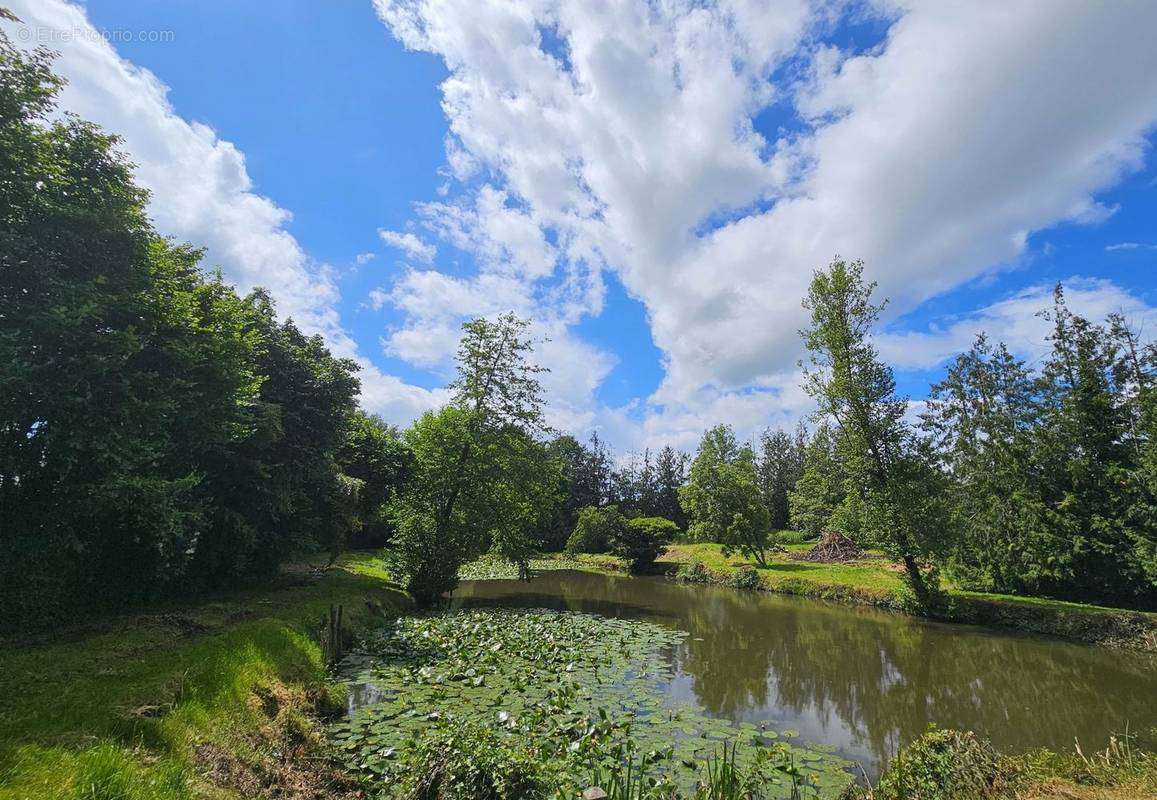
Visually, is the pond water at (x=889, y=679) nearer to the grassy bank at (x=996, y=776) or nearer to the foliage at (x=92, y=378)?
the grassy bank at (x=996, y=776)

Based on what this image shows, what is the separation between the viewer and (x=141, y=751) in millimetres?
5652

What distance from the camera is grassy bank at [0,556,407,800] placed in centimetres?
510

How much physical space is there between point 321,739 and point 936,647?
2138cm

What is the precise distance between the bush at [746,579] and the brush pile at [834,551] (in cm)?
988

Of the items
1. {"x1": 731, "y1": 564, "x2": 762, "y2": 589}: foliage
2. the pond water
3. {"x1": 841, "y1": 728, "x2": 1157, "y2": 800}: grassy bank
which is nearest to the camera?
{"x1": 841, "y1": 728, "x2": 1157, "y2": 800}: grassy bank

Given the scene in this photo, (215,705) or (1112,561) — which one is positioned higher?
(1112,561)

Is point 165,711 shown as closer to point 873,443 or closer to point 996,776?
point 996,776

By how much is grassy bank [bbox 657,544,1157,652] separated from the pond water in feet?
4.31

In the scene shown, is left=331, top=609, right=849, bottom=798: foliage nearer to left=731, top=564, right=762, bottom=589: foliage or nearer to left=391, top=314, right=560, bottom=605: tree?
left=391, top=314, right=560, bottom=605: tree

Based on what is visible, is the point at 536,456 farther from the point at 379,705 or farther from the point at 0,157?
the point at 0,157

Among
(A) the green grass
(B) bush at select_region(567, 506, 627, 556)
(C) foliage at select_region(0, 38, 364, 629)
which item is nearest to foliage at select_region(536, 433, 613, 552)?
(B) bush at select_region(567, 506, 627, 556)

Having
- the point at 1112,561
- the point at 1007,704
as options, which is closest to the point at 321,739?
the point at 1007,704

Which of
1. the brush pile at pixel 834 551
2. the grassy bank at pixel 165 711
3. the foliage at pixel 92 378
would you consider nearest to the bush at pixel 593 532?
the brush pile at pixel 834 551

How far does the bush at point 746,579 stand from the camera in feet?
118
